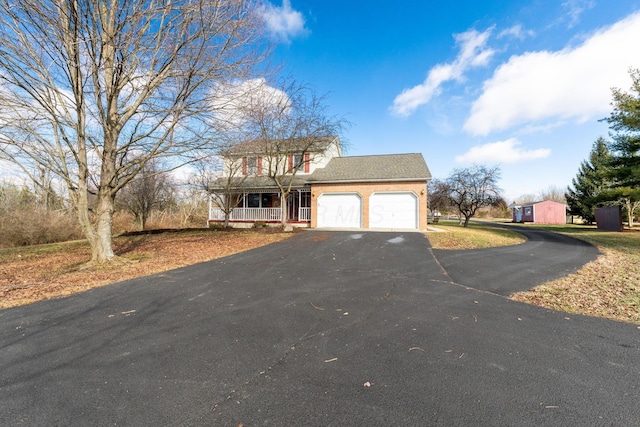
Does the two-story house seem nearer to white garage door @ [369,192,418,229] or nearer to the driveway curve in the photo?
white garage door @ [369,192,418,229]

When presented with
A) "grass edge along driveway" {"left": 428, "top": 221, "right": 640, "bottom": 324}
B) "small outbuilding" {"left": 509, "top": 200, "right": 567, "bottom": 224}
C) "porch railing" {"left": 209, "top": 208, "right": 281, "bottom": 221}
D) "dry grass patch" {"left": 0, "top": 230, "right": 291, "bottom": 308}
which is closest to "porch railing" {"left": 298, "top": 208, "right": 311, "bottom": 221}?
"porch railing" {"left": 209, "top": 208, "right": 281, "bottom": 221}

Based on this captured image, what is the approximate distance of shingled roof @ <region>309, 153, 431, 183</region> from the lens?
17398 millimetres

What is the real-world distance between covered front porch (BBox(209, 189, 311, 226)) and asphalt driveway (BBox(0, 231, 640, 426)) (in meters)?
14.4

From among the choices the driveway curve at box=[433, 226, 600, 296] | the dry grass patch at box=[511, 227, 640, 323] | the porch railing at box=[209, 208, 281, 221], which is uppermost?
the porch railing at box=[209, 208, 281, 221]

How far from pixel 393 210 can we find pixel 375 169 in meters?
3.39

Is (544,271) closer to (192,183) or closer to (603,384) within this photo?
(603,384)

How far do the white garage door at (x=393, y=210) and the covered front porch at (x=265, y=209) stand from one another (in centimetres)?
475

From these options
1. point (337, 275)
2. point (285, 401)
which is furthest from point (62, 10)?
point (285, 401)

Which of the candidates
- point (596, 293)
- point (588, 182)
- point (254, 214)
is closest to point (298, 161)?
point (254, 214)

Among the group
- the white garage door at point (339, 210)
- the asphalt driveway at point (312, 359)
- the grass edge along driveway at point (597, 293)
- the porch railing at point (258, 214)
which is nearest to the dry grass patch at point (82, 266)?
the asphalt driveway at point (312, 359)

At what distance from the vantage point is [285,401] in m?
2.23

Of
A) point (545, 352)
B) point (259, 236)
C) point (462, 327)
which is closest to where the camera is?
point (545, 352)

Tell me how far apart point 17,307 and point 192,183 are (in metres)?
17.8

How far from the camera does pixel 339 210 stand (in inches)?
726
